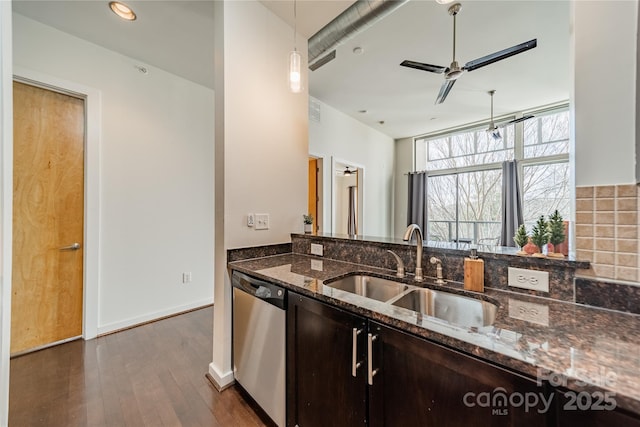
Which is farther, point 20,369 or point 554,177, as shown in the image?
point 554,177

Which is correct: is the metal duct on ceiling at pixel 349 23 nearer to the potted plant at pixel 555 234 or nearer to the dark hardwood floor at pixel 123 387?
the potted plant at pixel 555 234

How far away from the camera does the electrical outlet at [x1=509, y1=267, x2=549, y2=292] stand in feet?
3.52

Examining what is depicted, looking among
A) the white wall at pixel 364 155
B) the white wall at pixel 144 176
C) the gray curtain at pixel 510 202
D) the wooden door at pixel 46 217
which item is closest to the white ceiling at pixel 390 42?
the white wall at pixel 144 176

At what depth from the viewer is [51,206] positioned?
2.27 meters

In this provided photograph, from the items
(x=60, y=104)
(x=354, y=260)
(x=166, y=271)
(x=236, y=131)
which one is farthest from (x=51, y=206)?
(x=354, y=260)

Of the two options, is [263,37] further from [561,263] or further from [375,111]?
[375,111]

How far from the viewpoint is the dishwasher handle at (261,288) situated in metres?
1.36

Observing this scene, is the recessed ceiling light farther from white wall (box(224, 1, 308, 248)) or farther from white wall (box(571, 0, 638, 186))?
white wall (box(571, 0, 638, 186))

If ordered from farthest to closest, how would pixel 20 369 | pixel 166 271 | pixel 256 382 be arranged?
pixel 166 271
pixel 20 369
pixel 256 382

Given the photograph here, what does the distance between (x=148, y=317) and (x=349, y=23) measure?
359 cm

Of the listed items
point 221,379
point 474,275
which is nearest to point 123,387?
point 221,379

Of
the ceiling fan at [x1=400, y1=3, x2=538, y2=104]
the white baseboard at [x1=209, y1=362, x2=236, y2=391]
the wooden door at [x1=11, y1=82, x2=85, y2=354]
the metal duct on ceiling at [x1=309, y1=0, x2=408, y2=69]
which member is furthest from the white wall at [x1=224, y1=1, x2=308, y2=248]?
the wooden door at [x1=11, y1=82, x2=85, y2=354]

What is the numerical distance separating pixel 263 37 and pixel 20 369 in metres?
3.24

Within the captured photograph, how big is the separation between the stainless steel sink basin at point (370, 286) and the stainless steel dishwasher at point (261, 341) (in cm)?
37
